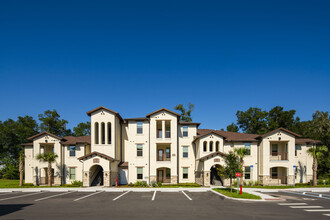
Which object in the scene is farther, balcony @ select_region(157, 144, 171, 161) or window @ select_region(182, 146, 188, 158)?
window @ select_region(182, 146, 188, 158)

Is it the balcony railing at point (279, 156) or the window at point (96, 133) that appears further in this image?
the window at point (96, 133)

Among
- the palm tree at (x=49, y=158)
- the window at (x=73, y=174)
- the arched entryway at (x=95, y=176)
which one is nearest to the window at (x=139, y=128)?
the arched entryway at (x=95, y=176)

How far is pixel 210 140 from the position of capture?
3550 centimetres

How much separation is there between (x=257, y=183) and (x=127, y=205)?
23.5 meters

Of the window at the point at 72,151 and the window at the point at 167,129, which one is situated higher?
the window at the point at 167,129

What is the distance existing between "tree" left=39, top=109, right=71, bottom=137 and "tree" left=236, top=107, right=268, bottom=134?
48.0 m

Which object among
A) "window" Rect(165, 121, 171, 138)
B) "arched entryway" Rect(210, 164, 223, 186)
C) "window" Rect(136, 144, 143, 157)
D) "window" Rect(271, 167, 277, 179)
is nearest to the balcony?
"window" Rect(165, 121, 171, 138)

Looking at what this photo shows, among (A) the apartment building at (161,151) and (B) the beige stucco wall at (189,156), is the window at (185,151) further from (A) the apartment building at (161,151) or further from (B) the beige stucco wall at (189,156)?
(B) the beige stucco wall at (189,156)

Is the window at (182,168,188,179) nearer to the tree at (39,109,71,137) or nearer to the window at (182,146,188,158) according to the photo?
the window at (182,146,188,158)

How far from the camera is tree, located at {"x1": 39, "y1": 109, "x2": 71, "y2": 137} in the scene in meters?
60.2

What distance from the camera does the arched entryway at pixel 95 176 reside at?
34.0 meters

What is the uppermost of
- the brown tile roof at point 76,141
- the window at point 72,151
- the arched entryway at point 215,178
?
the brown tile roof at point 76,141

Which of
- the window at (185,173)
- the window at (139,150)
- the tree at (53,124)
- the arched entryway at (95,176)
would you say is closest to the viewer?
the arched entryway at (95,176)

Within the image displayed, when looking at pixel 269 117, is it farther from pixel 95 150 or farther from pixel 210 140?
pixel 95 150
